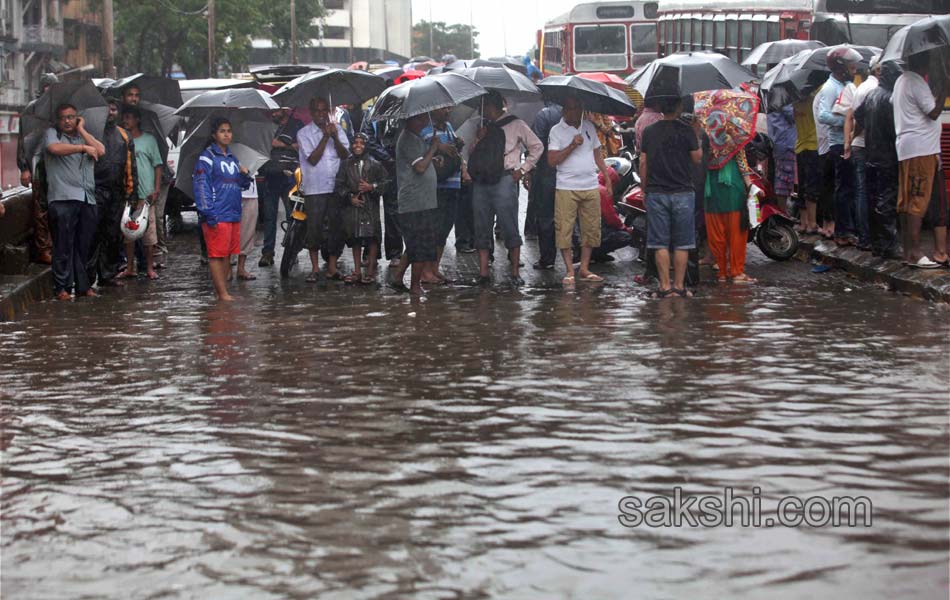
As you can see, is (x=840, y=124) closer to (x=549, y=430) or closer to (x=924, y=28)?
(x=924, y=28)

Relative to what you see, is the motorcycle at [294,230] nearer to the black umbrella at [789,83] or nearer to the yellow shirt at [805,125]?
the black umbrella at [789,83]

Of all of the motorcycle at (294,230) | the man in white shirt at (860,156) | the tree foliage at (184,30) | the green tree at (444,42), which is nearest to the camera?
the man in white shirt at (860,156)

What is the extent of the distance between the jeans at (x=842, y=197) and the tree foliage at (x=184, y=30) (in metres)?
46.1

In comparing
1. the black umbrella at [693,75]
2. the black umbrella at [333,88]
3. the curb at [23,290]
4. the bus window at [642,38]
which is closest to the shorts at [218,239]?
the curb at [23,290]

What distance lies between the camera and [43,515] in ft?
19.4

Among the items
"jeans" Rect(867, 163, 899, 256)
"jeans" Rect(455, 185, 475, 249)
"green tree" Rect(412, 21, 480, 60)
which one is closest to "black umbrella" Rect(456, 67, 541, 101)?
"jeans" Rect(455, 185, 475, 249)

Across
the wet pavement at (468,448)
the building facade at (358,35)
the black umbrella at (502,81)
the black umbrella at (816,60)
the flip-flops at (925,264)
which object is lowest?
the wet pavement at (468,448)

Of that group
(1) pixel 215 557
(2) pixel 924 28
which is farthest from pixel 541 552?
(2) pixel 924 28

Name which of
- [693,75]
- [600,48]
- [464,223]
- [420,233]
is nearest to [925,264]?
[693,75]

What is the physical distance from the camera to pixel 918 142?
41.5 ft

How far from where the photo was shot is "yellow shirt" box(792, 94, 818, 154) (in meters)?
15.9

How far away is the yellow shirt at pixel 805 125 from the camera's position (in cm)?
1593

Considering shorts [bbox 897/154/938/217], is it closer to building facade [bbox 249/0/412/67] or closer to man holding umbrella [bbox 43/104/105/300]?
man holding umbrella [bbox 43/104/105/300]

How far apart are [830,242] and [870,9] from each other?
6.16m
